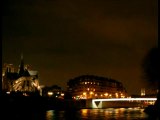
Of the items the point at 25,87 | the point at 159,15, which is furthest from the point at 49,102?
the point at 159,15

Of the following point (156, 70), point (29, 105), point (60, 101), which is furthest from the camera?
point (60, 101)

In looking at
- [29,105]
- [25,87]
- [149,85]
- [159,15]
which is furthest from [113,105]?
[159,15]

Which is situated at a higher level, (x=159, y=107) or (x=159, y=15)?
(x=159, y=15)

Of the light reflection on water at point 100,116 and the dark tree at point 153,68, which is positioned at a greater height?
the dark tree at point 153,68

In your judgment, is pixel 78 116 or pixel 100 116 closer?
pixel 100 116

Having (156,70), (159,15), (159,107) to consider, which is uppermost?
(159,15)

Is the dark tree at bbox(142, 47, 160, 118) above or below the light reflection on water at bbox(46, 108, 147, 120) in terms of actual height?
above

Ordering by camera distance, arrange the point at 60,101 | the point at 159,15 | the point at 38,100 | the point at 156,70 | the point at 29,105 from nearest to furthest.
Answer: the point at 159,15 → the point at 156,70 → the point at 29,105 → the point at 38,100 → the point at 60,101

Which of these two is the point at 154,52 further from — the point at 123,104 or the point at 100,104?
the point at 123,104

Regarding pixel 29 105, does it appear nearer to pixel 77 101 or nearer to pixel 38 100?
pixel 38 100

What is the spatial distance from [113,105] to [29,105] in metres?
56.9

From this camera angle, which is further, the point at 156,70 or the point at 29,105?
the point at 29,105

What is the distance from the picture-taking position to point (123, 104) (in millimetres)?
196125

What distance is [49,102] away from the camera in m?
158
